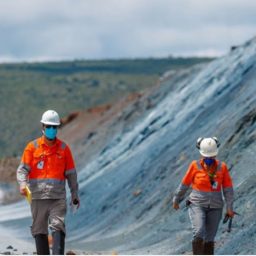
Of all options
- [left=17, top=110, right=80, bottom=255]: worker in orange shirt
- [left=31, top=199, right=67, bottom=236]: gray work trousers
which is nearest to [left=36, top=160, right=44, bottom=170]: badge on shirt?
[left=17, top=110, right=80, bottom=255]: worker in orange shirt

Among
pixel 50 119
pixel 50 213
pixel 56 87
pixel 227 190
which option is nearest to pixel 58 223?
pixel 50 213

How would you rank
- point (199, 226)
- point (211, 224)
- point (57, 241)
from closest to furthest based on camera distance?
point (199, 226) < point (211, 224) < point (57, 241)

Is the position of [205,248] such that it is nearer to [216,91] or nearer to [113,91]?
[216,91]

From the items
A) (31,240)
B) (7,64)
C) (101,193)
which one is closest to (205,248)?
(31,240)

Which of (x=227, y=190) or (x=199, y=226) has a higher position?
(x=227, y=190)

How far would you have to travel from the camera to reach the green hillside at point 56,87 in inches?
4301

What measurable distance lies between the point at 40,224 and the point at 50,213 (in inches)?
9.0

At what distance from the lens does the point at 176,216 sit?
21156mm

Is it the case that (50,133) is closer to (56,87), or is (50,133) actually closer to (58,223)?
(58,223)

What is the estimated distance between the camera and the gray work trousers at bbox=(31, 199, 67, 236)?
13.0 metres

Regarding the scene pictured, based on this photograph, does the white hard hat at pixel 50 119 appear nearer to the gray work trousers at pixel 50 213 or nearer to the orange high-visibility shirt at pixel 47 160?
the orange high-visibility shirt at pixel 47 160

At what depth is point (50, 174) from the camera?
510 inches

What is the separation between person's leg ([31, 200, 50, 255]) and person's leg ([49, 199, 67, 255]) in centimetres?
12

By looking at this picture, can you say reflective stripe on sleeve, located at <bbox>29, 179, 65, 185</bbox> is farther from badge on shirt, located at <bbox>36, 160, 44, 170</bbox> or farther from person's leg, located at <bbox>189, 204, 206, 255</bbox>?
person's leg, located at <bbox>189, 204, 206, 255</bbox>
